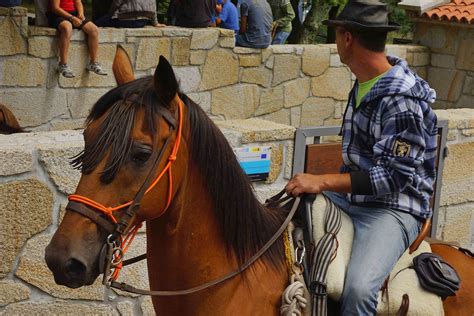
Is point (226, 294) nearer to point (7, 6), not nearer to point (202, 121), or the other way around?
point (202, 121)

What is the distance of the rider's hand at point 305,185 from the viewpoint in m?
4.23

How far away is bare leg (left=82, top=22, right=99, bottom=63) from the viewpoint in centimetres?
1038

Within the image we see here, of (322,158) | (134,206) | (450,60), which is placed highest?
(134,206)

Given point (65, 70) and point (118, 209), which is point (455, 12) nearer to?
point (65, 70)

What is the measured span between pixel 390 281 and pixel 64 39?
22.0ft

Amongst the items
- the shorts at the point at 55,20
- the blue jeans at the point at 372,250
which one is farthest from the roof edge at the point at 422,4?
the blue jeans at the point at 372,250

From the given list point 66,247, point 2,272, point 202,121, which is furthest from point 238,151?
point 66,247

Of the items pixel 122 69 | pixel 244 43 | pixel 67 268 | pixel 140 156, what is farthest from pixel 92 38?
pixel 67 268

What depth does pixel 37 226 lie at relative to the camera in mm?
5438

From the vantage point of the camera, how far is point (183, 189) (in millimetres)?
3891

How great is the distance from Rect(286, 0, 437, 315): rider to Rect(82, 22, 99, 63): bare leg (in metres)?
6.29

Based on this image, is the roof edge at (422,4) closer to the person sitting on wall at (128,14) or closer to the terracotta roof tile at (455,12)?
the terracotta roof tile at (455,12)

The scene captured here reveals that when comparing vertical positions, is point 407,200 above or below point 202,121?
below

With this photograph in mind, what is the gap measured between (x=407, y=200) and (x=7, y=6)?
687 centimetres
